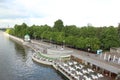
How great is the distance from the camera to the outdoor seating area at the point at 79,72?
1927 inches

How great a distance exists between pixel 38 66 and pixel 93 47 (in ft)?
77.0

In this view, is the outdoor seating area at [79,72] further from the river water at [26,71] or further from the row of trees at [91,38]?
the row of trees at [91,38]

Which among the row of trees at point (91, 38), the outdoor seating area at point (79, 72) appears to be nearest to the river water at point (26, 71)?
the outdoor seating area at point (79, 72)

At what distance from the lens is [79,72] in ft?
171

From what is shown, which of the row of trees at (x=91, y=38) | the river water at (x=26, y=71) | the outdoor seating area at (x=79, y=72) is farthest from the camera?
the row of trees at (x=91, y=38)

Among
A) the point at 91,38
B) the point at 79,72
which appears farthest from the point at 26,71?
the point at 91,38

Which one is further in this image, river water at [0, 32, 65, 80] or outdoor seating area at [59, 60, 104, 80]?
river water at [0, 32, 65, 80]

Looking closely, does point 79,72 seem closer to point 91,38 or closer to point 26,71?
point 26,71

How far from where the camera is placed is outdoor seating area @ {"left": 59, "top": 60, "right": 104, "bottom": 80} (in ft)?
161

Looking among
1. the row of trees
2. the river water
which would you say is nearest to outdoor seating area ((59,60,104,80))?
the river water

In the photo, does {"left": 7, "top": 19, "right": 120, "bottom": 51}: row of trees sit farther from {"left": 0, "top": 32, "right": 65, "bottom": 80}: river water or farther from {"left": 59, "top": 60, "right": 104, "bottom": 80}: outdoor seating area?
{"left": 0, "top": 32, "right": 65, "bottom": 80}: river water

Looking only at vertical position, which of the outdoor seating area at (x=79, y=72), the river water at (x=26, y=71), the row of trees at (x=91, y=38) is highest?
the row of trees at (x=91, y=38)

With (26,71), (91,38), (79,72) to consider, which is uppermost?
(91,38)

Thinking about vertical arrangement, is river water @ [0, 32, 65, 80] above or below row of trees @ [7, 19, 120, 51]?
below
